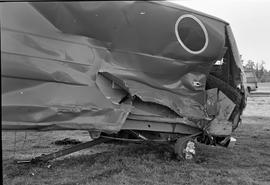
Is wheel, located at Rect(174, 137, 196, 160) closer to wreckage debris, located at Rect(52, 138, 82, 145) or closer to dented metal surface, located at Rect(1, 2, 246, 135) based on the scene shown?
dented metal surface, located at Rect(1, 2, 246, 135)

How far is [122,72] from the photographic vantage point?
15.7 ft

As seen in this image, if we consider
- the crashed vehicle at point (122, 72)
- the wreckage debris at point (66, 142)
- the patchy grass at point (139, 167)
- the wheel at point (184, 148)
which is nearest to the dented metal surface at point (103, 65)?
the crashed vehicle at point (122, 72)

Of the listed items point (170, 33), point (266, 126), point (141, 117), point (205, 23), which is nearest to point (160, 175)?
point (141, 117)

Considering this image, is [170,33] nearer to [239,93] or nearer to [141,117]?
[141,117]

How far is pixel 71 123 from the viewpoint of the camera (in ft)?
14.1

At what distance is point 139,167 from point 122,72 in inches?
53.1

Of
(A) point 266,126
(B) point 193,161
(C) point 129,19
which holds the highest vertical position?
(C) point 129,19

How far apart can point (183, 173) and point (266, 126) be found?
6.54 metres

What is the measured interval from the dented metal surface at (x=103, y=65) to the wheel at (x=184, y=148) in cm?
17

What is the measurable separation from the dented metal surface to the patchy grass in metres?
0.60

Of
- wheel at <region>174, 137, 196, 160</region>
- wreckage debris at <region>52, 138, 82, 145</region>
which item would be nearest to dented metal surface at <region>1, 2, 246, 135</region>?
wheel at <region>174, 137, 196, 160</region>

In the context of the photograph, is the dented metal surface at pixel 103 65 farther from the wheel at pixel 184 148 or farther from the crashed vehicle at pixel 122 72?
the wheel at pixel 184 148

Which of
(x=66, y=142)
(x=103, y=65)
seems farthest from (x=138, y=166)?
(x=66, y=142)

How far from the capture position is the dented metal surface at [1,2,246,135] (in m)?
3.88
